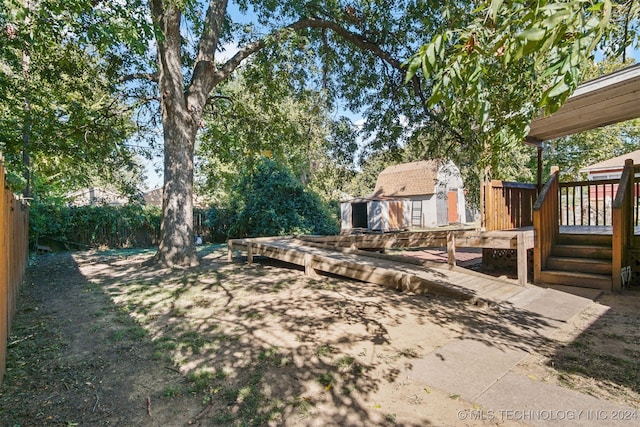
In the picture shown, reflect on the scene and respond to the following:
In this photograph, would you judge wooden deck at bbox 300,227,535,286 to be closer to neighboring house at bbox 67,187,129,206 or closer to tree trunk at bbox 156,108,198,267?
tree trunk at bbox 156,108,198,267

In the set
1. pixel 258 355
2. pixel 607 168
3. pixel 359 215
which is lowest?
pixel 258 355

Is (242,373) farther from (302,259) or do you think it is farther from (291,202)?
(291,202)

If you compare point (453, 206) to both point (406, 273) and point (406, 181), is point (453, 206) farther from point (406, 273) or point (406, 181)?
point (406, 273)

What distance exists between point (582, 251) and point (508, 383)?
4.62m

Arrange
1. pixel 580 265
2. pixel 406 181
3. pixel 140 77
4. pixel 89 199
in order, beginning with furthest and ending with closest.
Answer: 1. pixel 406 181
2. pixel 89 199
3. pixel 140 77
4. pixel 580 265

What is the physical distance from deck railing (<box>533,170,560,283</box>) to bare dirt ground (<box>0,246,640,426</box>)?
1.08 m

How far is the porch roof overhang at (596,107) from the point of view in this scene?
4555 millimetres

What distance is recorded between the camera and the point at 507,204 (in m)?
6.73

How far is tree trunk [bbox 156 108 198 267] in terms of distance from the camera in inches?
263

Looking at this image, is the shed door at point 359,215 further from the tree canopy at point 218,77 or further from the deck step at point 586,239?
the deck step at point 586,239

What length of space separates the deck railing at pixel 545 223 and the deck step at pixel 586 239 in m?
0.14

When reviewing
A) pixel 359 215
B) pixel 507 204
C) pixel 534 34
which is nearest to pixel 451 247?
pixel 507 204

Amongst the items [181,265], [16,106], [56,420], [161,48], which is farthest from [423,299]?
[16,106]

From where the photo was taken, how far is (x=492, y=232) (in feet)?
19.5
